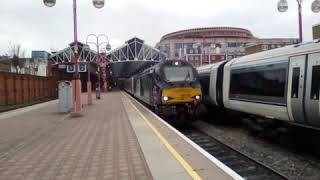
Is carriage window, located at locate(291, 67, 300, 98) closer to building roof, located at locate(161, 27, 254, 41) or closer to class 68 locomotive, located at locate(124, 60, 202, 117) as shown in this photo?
class 68 locomotive, located at locate(124, 60, 202, 117)

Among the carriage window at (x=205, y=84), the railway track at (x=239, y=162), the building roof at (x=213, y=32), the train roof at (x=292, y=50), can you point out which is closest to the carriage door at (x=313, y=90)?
the train roof at (x=292, y=50)

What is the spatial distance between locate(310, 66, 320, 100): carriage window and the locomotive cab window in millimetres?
10443

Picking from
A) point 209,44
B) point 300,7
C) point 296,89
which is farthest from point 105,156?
point 209,44

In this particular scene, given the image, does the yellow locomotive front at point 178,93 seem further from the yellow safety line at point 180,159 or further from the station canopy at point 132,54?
the station canopy at point 132,54

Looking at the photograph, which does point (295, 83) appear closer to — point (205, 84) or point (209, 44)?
point (205, 84)

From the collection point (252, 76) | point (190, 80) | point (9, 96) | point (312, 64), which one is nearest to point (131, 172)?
point (312, 64)

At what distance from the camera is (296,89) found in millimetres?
13781

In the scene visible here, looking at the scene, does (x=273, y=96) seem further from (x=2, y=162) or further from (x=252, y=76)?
(x=2, y=162)

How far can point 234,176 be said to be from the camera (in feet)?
27.5

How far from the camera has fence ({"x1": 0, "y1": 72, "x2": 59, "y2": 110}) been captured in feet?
113

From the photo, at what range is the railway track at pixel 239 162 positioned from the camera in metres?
12.1

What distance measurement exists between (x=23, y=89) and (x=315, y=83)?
31.0m

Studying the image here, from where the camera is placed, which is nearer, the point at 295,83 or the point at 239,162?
the point at 295,83

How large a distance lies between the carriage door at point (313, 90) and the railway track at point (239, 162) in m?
1.74
